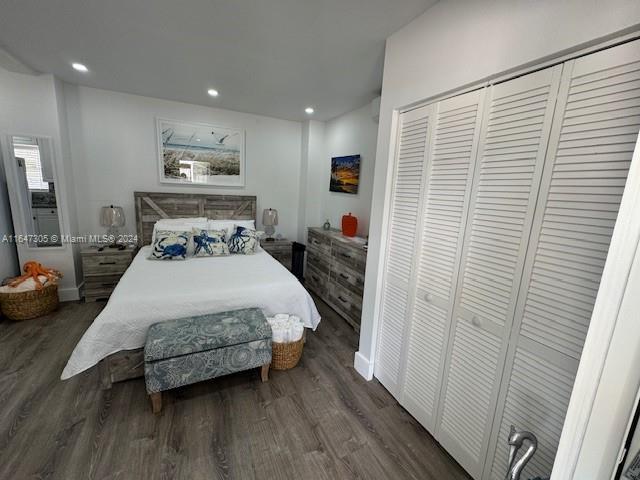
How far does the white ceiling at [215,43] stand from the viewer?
1.68 m

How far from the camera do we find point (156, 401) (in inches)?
69.1

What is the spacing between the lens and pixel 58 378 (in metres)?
2.03

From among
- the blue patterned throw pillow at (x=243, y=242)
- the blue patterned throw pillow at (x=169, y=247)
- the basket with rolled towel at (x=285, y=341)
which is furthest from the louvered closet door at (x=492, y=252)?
the blue patterned throw pillow at (x=169, y=247)

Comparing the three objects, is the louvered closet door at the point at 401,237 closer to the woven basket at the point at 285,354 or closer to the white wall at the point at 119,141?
the woven basket at the point at 285,354

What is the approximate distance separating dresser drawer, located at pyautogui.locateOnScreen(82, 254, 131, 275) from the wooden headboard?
1.32 feet

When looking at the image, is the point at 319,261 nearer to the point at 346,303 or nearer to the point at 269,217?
the point at 346,303

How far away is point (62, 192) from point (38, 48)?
56.7 inches

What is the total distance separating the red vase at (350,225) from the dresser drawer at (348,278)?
1.37 feet

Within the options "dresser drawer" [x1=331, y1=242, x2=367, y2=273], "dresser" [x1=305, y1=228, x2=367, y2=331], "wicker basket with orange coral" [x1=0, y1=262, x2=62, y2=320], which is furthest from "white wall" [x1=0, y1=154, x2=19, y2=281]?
"dresser drawer" [x1=331, y1=242, x2=367, y2=273]

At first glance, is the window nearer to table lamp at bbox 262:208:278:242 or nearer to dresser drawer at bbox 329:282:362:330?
table lamp at bbox 262:208:278:242

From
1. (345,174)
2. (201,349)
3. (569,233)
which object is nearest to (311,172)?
(345,174)

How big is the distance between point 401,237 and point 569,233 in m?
0.91

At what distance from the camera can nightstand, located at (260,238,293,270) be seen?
4020 millimetres

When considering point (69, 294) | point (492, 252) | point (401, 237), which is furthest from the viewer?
point (69, 294)
